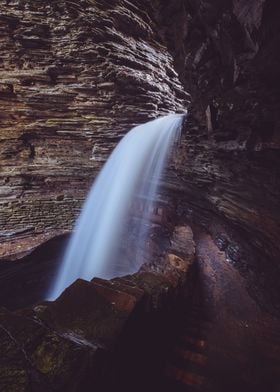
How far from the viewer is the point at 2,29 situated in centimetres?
718

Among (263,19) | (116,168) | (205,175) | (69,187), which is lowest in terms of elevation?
(69,187)

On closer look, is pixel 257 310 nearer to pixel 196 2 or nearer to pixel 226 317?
pixel 226 317

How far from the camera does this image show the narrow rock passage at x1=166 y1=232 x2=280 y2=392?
2.75 metres

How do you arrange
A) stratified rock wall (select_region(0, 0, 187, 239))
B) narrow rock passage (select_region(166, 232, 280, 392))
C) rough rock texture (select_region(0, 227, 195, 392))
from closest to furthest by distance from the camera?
1. rough rock texture (select_region(0, 227, 195, 392))
2. narrow rock passage (select_region(166, 232, 280, 392))
3. stratified rock wall (select_region(0, 0, 187, 239))

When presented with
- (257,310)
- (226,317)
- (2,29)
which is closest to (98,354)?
(226,317)

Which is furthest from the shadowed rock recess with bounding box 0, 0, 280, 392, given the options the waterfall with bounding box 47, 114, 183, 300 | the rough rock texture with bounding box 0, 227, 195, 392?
the waterfall with bounding box 47, 114, 183, 300

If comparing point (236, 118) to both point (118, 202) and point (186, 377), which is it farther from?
point (118, 202)

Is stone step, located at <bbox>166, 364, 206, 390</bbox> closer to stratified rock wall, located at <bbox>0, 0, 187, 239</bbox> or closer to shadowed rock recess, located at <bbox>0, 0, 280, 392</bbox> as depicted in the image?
shadowed rock recess, located at <bbox>0, 0, 280, 392</bbox>

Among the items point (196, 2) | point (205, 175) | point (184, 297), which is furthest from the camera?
point (205, 175)

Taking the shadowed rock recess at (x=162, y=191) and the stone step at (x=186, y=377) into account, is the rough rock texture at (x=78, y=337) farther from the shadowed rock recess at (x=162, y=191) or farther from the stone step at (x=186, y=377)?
the stone step at (x=186, y=377)

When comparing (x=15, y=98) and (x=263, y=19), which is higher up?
(x=263, y=19)

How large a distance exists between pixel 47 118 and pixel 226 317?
7.96m

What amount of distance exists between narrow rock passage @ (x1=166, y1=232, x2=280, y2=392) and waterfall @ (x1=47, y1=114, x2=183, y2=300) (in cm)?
295

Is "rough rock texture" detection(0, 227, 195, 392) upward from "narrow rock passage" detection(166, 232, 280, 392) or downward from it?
upward
